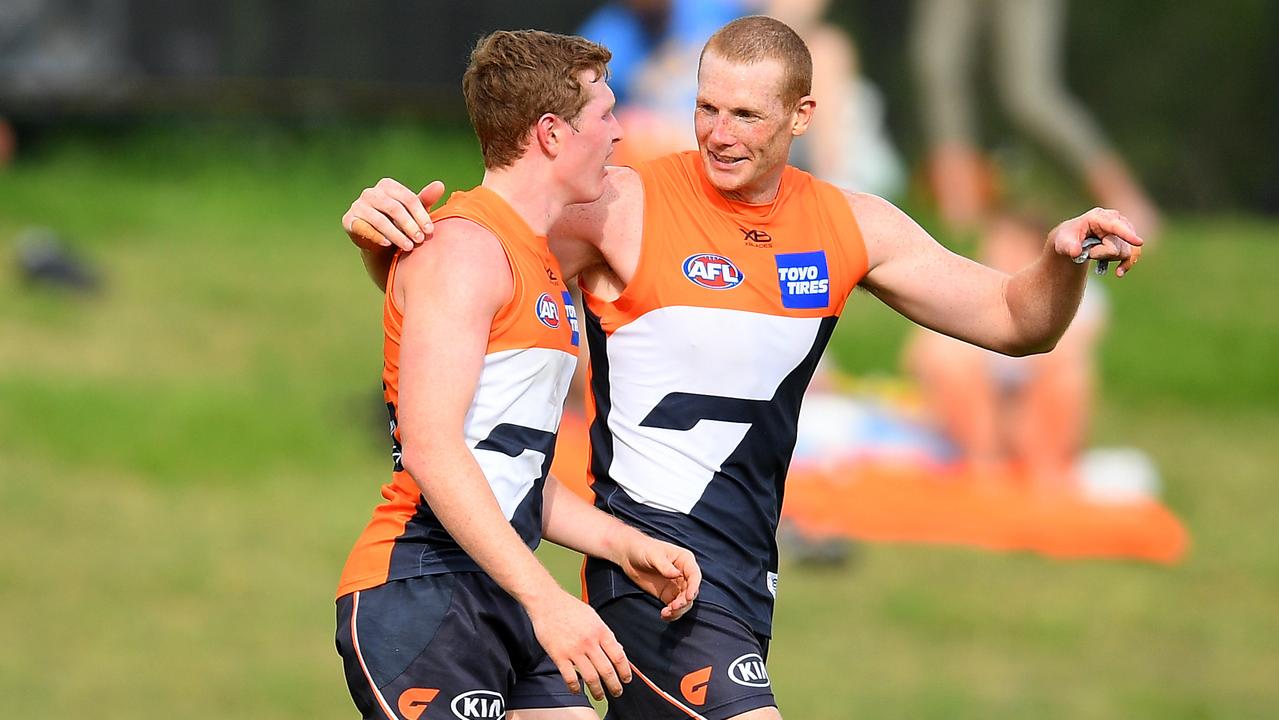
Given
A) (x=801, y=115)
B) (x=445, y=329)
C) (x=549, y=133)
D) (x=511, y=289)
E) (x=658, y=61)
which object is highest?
(x=658, y=61)

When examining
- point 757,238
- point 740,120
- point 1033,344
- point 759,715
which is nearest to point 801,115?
point 740,120

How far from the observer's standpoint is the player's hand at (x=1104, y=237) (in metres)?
3.67

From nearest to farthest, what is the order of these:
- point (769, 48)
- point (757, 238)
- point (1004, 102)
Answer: point (769, 48) → point (757, 238) → point (1004, 102)

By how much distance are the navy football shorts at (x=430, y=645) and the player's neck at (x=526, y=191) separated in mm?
751

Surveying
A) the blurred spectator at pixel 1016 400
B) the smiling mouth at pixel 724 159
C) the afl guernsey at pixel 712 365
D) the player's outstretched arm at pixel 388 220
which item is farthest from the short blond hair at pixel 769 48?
the blurred spectator at pixel 1016 400

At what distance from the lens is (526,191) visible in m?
3.69

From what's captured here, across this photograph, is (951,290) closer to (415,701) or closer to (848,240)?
(848,240)

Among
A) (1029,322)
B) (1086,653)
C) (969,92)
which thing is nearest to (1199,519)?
(1086,653)

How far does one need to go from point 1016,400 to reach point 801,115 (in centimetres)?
580

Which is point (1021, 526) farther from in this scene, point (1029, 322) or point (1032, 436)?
point (1029, 322)

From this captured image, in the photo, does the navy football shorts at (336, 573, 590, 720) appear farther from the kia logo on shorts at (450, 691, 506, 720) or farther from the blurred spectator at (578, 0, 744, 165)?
the blurred spectator at (578, 0, 744, 165)

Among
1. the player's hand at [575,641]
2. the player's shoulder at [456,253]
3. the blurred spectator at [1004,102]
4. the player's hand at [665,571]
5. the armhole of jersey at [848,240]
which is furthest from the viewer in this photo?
the blurred spectator at [1004,102]

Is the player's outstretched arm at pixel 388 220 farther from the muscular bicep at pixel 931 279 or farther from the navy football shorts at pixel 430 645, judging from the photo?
the muscular bicep at pixel 931 279

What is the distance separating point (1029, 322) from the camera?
404 cm
